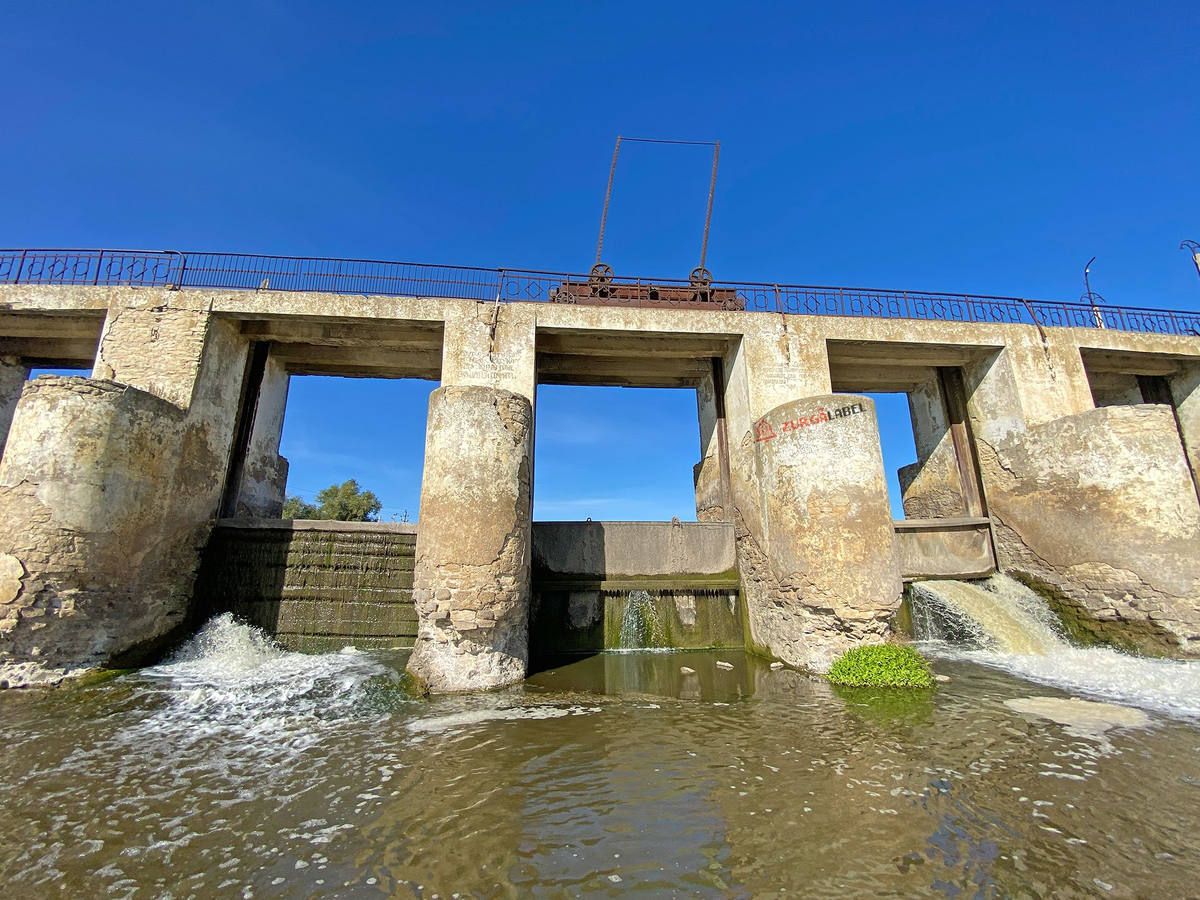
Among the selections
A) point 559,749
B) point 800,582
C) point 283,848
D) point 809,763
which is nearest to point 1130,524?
point 800,582

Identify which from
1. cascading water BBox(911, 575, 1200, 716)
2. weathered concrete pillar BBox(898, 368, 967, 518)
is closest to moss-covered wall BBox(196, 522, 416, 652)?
cascading water BBox(911, 575, 1200, 716)

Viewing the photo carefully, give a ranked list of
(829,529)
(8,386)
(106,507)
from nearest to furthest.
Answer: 1. (106,507)
2. (829,529)
3. (8,386)

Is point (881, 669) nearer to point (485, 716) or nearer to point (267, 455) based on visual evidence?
point (485, 716)

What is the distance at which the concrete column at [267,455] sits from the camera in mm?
10875

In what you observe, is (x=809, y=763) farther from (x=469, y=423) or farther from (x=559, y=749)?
(x=469, y=423)

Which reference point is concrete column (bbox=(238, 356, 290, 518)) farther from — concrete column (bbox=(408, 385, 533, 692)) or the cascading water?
the cascading water

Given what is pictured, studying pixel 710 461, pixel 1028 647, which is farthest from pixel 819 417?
pixel 1028 647

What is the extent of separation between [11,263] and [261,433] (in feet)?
16.7

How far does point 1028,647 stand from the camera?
9.05 metres

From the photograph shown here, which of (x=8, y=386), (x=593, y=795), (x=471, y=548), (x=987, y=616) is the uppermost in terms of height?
(x=8, y=386)

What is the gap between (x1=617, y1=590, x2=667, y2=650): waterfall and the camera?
9.89 meters

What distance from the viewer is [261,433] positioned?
37.3 feet

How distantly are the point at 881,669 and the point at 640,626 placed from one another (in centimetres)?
416

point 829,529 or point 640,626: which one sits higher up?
point 829,529
